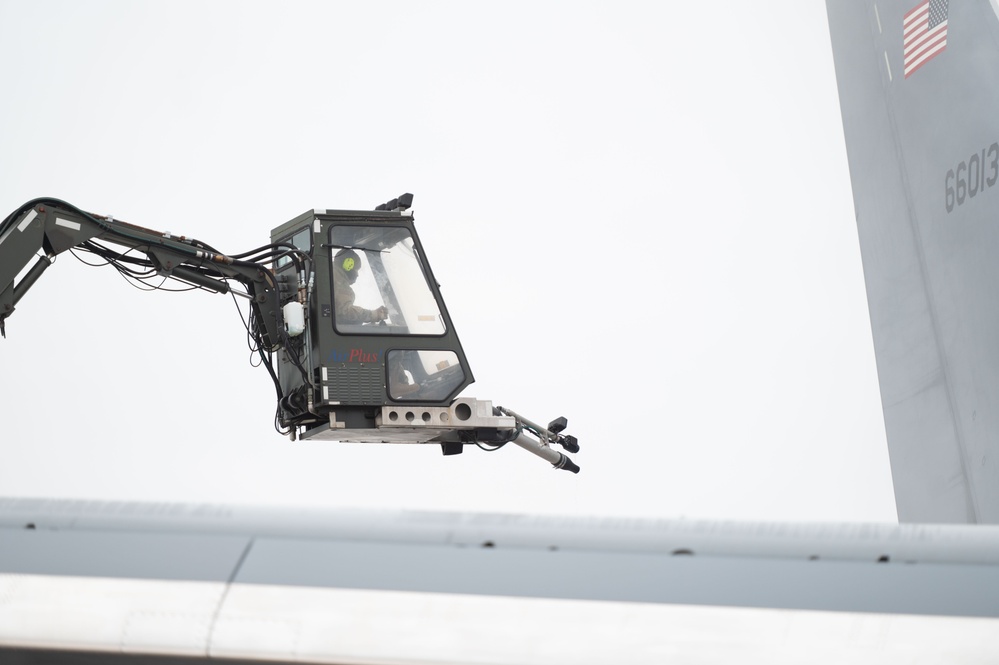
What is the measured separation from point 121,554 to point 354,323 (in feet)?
23.0

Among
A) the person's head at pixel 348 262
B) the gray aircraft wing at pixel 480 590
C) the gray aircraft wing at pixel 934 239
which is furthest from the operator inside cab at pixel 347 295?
the gray aircraft wing at pixel 480 590

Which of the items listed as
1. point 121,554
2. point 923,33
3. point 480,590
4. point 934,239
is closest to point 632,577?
point 480,590

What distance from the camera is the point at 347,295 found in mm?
9109

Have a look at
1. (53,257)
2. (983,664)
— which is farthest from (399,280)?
(983,664)

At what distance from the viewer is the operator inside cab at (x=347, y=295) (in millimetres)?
9086

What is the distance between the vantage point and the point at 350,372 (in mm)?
8977

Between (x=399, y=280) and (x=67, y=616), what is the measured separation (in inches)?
286

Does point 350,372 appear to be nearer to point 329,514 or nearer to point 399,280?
point 399,280

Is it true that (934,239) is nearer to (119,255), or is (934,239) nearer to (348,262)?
(348,262)

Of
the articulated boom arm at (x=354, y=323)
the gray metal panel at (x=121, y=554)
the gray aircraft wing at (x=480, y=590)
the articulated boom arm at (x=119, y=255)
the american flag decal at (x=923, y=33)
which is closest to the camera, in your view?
the gray aircraft wing at (x=480, y=590)

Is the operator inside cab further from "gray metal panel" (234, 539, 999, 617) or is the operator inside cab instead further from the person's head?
"gray metal panel" (234, 539, 999, 617)

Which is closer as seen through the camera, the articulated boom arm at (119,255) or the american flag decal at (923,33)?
the american flag decal at (923,33)

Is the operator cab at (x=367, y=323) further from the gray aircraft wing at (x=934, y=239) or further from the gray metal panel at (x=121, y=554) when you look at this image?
the gray metal panel at (x=121, y=554)

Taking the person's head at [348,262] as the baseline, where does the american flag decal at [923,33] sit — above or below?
above
